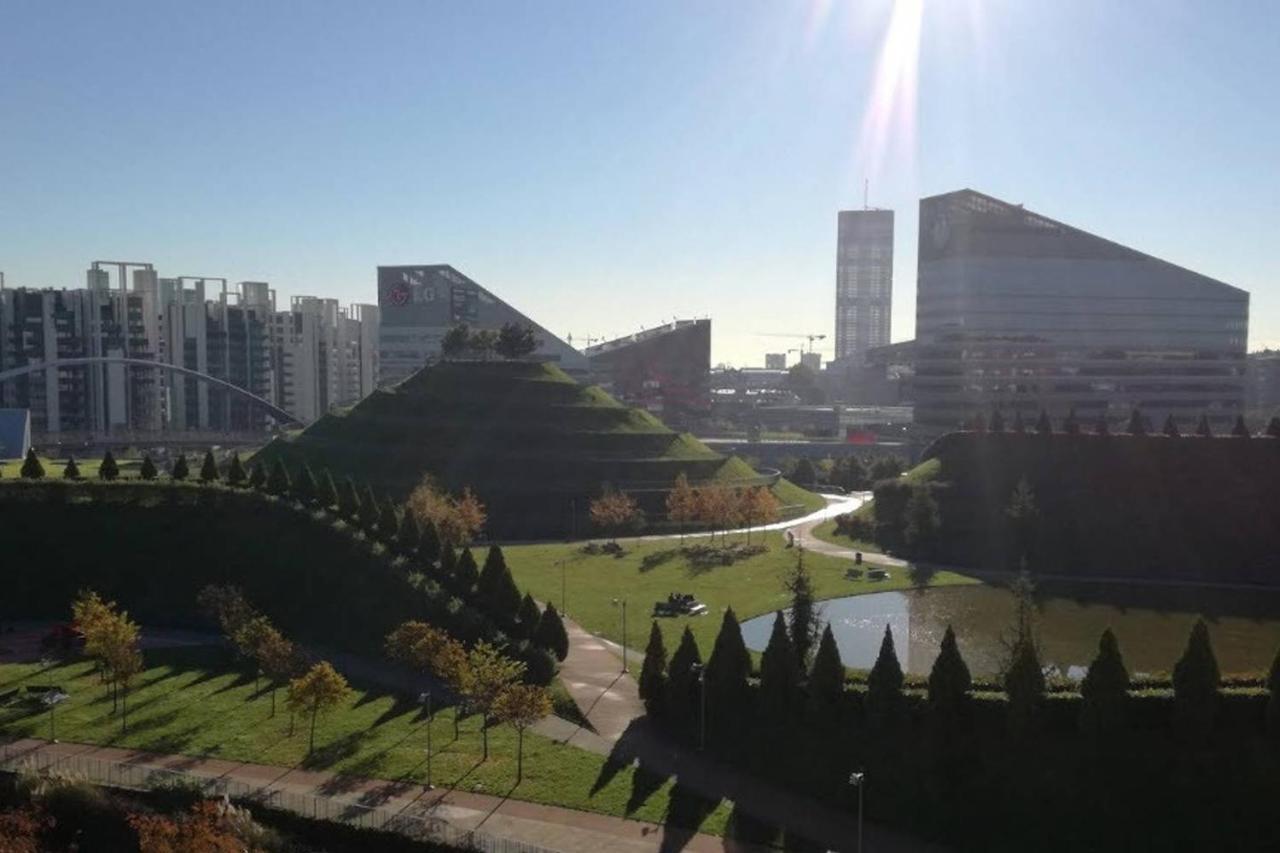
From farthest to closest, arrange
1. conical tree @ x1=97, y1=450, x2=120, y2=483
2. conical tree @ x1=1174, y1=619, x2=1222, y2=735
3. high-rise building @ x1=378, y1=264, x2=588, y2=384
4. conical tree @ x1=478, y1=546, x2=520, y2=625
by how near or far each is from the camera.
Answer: high-rise building @ x1=378, y1=264, x2=588, y2=384, conical tree @ x1=97, y1=450, x2=120, y2=483, conical tree @ x1=478, y1=546, x2=520, y2=625, conical tree @ x1=1174, y1=619, x2=1222, y2=735

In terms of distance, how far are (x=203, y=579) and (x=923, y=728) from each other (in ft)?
152

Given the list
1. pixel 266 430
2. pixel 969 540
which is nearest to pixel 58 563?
pixel 969 540

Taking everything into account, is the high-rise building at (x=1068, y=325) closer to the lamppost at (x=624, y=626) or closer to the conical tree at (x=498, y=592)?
the lamppost at (x=624, y=626)

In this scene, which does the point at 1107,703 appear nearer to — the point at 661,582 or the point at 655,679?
the point at 655,679

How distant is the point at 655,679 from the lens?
141 ft

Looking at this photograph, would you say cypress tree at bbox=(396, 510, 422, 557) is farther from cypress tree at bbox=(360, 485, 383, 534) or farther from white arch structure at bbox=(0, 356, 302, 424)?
white arch structure at bbox=(0, 356, 302, 424)

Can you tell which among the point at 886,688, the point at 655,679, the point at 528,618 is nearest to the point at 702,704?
the point at 655,679

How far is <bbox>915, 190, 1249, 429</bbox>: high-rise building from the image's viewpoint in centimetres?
16225

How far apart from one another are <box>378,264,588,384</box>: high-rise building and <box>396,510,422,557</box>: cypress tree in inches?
5268

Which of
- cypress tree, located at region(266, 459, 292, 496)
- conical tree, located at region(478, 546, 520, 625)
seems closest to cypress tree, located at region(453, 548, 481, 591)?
conical tree, located at region(478, 546, 520, 625)

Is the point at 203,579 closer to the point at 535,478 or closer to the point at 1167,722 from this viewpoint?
the point at 535,478

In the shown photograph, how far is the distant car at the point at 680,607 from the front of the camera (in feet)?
206

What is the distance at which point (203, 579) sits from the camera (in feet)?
206

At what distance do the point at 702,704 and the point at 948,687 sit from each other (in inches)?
390
